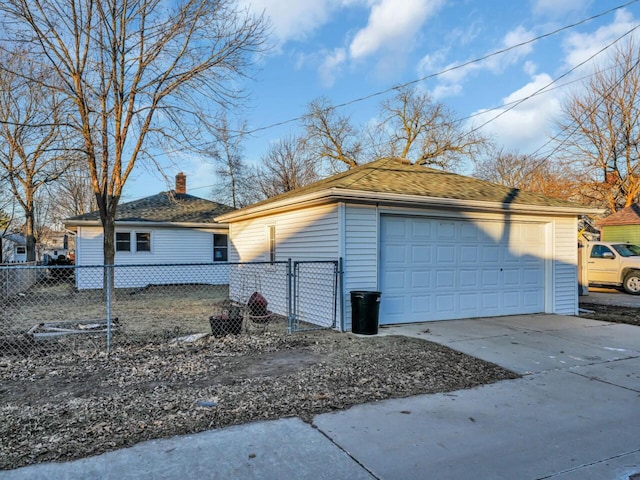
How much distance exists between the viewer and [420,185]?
8938 mm

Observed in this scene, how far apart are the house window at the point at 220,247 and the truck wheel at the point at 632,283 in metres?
15.3

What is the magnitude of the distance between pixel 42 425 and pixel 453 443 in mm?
3296

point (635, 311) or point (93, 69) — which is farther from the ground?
point (93, 69)

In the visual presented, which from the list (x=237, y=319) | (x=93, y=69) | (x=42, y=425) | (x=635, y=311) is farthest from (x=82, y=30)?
(x=635, y=311)

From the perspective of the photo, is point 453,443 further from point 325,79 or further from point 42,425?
point 325,79

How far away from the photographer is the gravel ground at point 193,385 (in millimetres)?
3359

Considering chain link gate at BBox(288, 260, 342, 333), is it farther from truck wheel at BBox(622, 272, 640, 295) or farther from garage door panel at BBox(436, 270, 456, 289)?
truck wheel at BBox(622, 272, 640, 295)

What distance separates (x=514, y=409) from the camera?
3.99 metres

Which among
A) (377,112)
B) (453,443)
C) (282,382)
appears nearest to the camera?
(453,443)

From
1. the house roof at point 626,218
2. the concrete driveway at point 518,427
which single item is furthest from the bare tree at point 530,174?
the concrete driveway at point 518,427

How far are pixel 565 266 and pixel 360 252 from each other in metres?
5.37

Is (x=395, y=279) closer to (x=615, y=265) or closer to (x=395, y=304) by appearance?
(x=395, y=304)

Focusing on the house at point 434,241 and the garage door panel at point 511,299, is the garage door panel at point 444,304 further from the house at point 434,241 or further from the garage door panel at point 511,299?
the garage door panel at point 511,299

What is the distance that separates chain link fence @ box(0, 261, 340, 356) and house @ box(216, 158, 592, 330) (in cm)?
63
